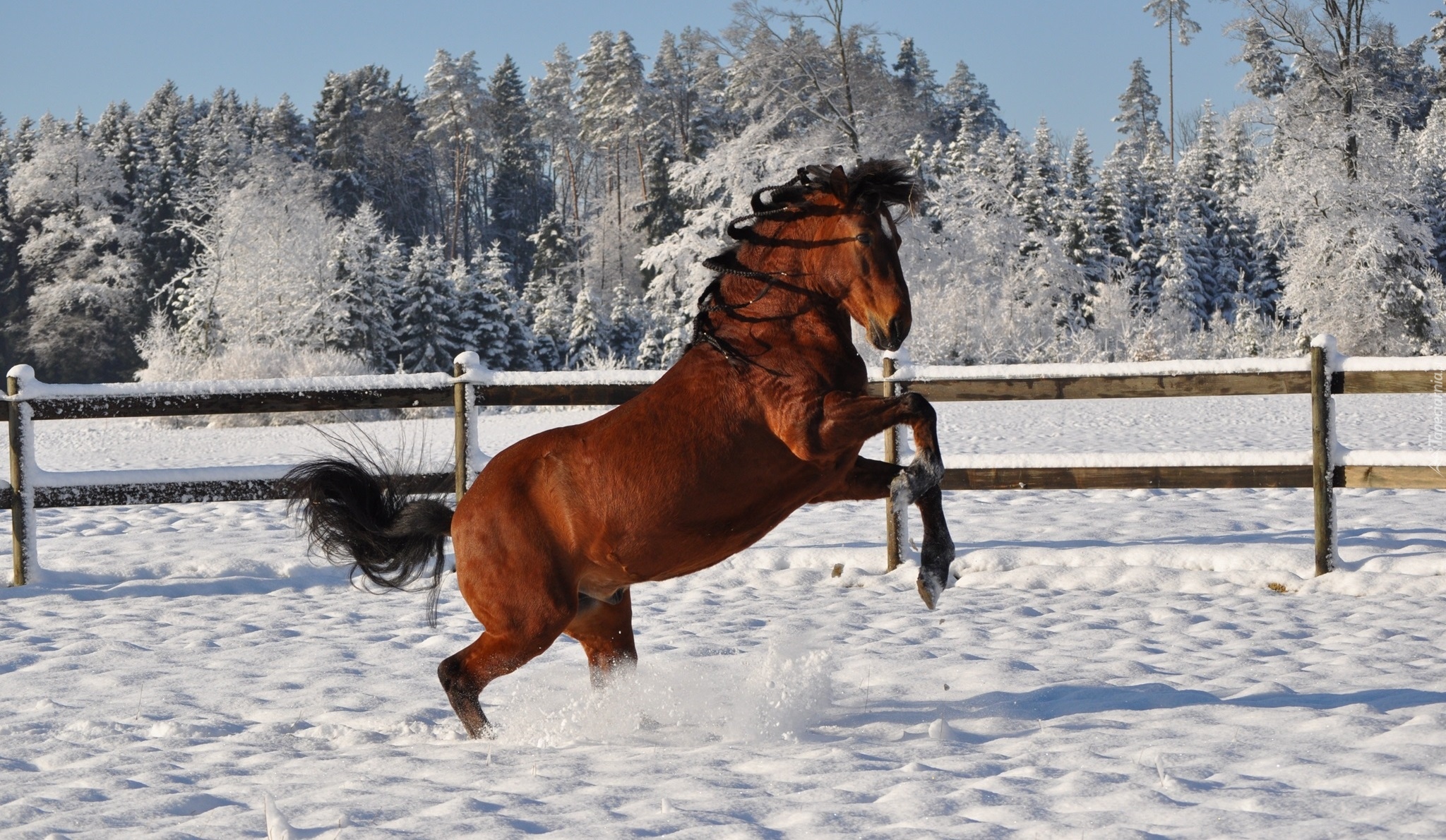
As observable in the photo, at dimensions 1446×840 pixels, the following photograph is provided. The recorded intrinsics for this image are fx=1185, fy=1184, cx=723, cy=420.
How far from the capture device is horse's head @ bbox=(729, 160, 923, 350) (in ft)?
10.8

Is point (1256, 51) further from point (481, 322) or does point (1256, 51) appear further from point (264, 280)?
point (264, 280)

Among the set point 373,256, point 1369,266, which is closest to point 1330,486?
point 1369,266

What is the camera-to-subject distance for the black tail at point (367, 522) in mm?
4406

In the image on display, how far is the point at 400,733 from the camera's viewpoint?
13.4 feet

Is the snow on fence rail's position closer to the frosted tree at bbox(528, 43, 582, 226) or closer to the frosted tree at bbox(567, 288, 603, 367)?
the frosted tree at bbox(567, 288, 603, 367)

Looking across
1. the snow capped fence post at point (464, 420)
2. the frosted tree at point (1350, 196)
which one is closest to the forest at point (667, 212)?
the frosted tree at point (1350, 196)

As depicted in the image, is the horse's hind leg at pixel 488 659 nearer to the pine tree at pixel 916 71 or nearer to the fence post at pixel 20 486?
the fence post at pixel 20 486

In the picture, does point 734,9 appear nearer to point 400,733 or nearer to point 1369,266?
point 1369,266

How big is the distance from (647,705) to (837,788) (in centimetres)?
122

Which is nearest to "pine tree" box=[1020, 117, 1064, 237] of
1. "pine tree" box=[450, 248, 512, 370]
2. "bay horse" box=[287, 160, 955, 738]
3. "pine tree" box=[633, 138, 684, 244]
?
"pine tree" box=[633, 138, 684, 244]

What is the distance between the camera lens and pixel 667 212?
153 ft

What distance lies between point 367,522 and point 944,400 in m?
3.82

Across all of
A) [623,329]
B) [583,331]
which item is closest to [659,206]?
[623,329]

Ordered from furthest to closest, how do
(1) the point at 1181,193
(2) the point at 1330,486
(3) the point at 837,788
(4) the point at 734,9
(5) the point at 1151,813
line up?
(1) the point at 1181,193, (4) the point at 734,9, (2) the point at 1330,486, (3) the point at 837,788, (5) the point at 1151,813
